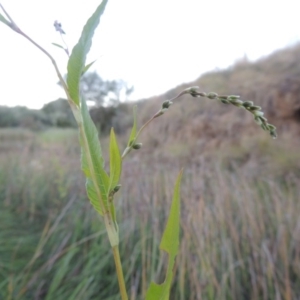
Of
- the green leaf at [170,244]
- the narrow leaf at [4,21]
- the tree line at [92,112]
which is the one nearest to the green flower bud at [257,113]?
the green leaf at [170,244]

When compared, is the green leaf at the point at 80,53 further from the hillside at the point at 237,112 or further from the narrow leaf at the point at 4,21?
the hillside at the point at 237,112

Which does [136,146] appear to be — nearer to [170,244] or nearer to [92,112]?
[170,244]

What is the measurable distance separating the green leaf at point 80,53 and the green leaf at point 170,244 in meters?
0.10

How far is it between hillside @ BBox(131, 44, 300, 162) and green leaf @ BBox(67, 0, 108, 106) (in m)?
6.86

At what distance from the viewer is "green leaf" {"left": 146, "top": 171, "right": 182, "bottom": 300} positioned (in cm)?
30

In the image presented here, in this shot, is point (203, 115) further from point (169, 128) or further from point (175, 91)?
point (175, 91)

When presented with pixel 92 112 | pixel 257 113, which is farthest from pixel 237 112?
pixel 257 113

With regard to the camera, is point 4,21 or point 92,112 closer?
point 4,21

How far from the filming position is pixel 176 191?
0.30m

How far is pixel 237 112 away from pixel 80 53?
28.1 ft

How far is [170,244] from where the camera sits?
0.33 m

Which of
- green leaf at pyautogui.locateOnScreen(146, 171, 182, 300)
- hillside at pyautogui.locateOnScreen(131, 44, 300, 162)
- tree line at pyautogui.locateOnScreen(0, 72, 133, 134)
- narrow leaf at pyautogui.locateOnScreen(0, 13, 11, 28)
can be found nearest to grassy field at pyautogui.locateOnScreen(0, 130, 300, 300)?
green leaf at pyautogui.locateOnScreen(146, 171, 182, 300)

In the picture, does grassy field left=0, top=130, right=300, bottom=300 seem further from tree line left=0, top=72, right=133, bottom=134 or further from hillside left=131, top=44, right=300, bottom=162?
tree line left=0, top=72, right=133, bottom=134

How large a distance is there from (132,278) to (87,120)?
6.38 feet
